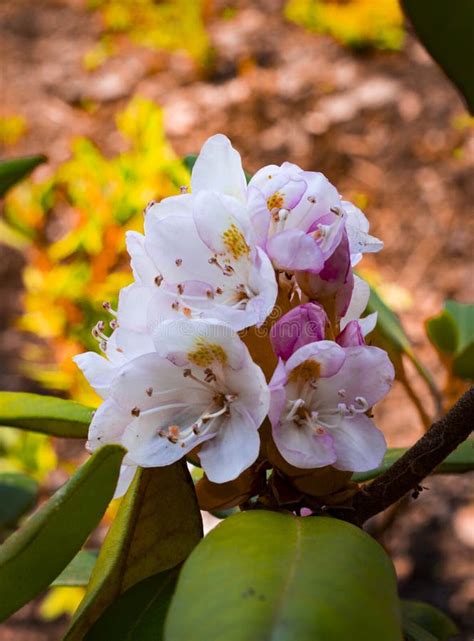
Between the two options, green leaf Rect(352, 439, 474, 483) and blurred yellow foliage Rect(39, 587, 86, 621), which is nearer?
green leaf Rect(352, 439, 474, 483)

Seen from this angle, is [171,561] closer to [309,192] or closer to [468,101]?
[309,192]

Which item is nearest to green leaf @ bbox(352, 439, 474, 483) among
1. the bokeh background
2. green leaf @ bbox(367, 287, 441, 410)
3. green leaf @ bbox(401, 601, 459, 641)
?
green leaf @ bbox(367, 287, 441, 410)

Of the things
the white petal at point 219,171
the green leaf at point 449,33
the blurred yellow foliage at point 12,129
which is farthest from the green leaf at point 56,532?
the blurred yellow foliage at point 12,129

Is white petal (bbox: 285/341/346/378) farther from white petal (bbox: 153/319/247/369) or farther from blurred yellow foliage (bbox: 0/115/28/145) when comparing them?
blurred yellow foliage (bbox: 0/115/28/145)

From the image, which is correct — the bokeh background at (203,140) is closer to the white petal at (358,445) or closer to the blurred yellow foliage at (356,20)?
the blurred yellow foliage at (356,20)

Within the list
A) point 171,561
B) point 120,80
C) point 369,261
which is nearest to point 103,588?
point 171,561

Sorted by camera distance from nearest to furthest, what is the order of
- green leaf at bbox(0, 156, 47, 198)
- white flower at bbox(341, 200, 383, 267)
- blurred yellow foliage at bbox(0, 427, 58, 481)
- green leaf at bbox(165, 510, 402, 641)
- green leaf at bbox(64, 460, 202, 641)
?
green leaf at bbox(165, 510, 402, 641), green leaf at bbox(64, 460, 202, 641), white flower at bbox(341, 200, 383, 267), green leaf at bbox(0, 156, 47, 198), blurred yellow foliage at bbox(0, 427, 58, 481)

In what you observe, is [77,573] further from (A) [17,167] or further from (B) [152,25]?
(B) [152,25]
